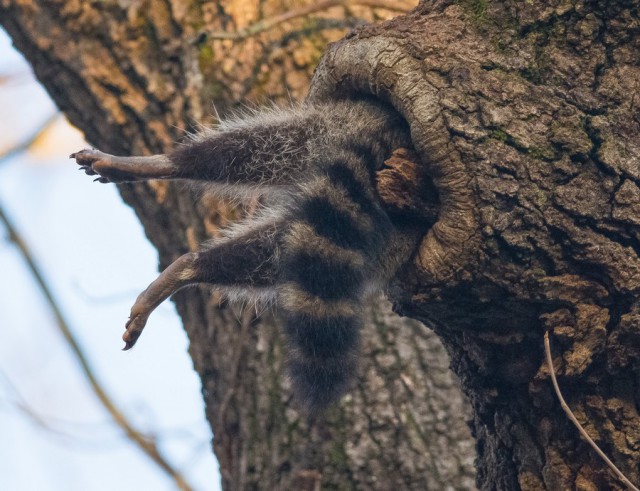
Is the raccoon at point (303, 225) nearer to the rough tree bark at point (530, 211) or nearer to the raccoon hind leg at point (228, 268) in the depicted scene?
the raccoon hind leg at point (228, 268)

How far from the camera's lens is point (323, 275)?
7.55 feet

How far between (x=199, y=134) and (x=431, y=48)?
1097 millimetres

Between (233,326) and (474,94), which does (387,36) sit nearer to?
(474,94)

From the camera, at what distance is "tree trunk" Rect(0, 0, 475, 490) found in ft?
10.6

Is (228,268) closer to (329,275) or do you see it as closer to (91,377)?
(329,275)

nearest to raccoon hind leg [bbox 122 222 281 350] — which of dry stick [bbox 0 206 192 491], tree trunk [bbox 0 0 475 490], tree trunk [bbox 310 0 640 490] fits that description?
tree trunk [bbox 0 0 475 490]

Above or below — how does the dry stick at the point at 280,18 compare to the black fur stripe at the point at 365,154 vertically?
above

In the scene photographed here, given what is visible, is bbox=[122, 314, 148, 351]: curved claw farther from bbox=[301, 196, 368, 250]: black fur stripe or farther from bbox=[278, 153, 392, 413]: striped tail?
bbox=[301, 196, 368, 250]: black fur stripe

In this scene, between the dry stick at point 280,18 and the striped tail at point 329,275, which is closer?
the striped tail at point 329,275

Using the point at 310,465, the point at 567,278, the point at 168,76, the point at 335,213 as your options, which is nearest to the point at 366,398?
the point at 310,465

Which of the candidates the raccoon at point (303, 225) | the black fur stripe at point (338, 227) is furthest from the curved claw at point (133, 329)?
the black fur stripe at point (338, 227)

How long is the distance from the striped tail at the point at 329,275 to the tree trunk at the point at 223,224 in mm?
852

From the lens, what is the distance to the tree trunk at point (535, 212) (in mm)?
2082

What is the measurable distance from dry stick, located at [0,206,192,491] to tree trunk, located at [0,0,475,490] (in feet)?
3.77
